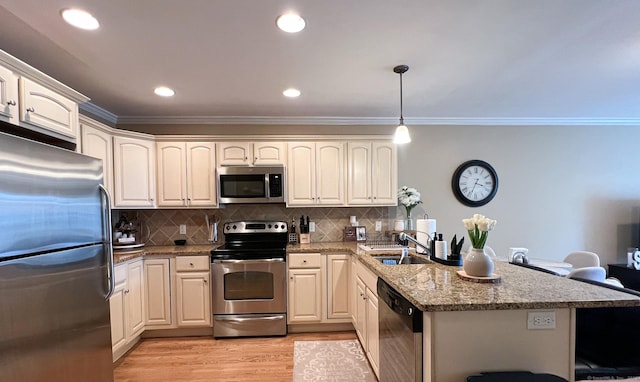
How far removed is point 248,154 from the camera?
3.36 meters

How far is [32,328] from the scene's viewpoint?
4.56 ft

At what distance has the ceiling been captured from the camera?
1.58 meters

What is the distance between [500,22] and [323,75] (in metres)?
1.25

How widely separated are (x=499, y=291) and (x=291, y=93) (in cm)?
229

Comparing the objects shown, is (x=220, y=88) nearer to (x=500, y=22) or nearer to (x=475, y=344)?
(x=500, y=22)

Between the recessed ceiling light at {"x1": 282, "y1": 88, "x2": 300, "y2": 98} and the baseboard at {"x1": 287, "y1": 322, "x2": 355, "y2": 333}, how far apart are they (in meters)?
2.45

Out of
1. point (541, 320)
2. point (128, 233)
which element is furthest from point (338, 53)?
point (128, 233)

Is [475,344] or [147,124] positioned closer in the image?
[475,344]

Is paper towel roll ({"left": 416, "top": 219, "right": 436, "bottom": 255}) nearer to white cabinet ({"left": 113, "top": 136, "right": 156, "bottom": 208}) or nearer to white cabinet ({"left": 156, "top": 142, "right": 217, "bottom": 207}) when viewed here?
white cabinet ({"left": 156, "top": 142, "right": 217, "bottom": 207})

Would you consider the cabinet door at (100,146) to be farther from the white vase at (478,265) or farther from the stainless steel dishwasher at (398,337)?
the white vase at (478,265)

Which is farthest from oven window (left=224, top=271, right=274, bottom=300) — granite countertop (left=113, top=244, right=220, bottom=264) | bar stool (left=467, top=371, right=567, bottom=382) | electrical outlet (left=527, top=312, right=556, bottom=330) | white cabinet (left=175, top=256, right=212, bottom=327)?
electrical outlet (left=527, top=312, right=556, bottom=330)

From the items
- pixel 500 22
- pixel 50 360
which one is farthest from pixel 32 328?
pixel 500 22

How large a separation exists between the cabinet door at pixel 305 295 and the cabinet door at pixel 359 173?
3.20 feet

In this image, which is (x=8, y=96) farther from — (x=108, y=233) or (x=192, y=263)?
(x=192, y=263)
